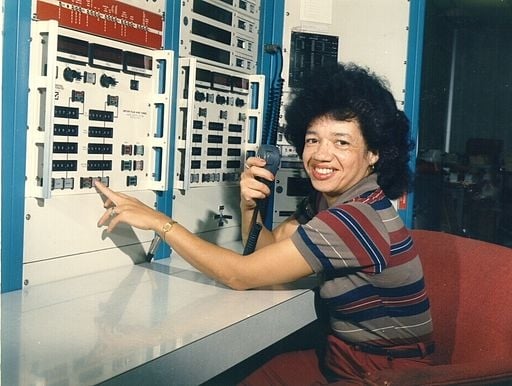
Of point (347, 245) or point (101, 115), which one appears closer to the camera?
point (347, 245)

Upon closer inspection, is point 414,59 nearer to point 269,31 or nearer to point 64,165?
point 269,31

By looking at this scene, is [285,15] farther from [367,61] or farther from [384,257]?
[384,257]

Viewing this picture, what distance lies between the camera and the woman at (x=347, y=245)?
4.34ft

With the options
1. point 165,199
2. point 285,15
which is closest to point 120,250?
point 165,199

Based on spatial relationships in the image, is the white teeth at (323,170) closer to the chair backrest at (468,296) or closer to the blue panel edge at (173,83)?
the chair backrest at (468,296)

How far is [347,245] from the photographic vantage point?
51.3 inches

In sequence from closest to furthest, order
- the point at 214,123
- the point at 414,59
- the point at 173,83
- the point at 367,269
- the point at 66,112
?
the point at 367,269
the point at 66,112
the point at 173,83
the point at 214,123
the point at 414,59

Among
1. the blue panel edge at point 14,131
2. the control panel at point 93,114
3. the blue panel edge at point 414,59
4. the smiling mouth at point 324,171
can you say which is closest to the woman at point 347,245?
the smiling mouth at point 324,171

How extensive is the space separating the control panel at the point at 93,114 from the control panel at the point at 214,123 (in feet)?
0.30

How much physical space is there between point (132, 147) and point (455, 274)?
897mm

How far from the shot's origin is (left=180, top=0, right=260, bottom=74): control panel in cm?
188

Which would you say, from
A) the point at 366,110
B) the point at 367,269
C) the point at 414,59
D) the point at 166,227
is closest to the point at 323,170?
the point at 366,110

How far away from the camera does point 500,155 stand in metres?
2.42

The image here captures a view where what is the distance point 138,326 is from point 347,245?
448mm
